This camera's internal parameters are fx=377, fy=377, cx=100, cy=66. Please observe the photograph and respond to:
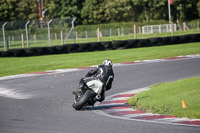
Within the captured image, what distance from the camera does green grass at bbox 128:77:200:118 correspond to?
28.5ft

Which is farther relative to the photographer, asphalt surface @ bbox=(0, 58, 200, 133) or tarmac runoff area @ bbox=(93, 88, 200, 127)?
tarmac runoff area @ bbox=(93, 88, 200, 127)

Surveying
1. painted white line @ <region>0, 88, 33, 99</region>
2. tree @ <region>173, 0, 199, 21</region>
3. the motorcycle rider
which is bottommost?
painted white line @ <region>0, 88, 33, 99</region>

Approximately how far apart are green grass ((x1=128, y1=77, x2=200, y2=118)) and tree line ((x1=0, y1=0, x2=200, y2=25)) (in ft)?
180

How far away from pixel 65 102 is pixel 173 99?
123 inches

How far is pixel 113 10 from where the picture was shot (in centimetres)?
6550

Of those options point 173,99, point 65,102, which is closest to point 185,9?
point 65,102

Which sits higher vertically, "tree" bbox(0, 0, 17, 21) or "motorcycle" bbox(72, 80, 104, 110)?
"tree" bbox(0, 0, 17, 21)

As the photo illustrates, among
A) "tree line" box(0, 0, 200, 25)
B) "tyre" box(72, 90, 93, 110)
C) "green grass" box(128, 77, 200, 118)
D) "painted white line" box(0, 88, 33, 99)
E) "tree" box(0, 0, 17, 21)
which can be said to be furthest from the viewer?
"tree line" box(0, 0, 200, 25)

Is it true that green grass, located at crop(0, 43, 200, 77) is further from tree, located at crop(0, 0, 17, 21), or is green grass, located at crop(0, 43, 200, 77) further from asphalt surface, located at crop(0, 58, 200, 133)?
tree, located at crop(0, 0, 17, 21)

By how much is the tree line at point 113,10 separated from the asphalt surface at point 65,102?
47.7 meters

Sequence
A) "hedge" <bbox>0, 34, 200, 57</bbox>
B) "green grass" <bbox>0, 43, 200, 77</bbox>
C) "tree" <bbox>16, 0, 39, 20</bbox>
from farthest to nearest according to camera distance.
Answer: "tree" <bbox>16, 0, 39, 20</bbox>, "hedge" <bbox>0, 34, 200, 57</bbox>, "green grass" <bbox>0, 43, 200, 77</bbox>

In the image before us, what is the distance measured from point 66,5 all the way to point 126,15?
434 inches

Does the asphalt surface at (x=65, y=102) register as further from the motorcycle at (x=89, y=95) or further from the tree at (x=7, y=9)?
the tree at (x=7, y=9)

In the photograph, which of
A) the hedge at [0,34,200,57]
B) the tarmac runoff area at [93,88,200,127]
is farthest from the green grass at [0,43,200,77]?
the tarmac runoff area at [93,88,200,127]
